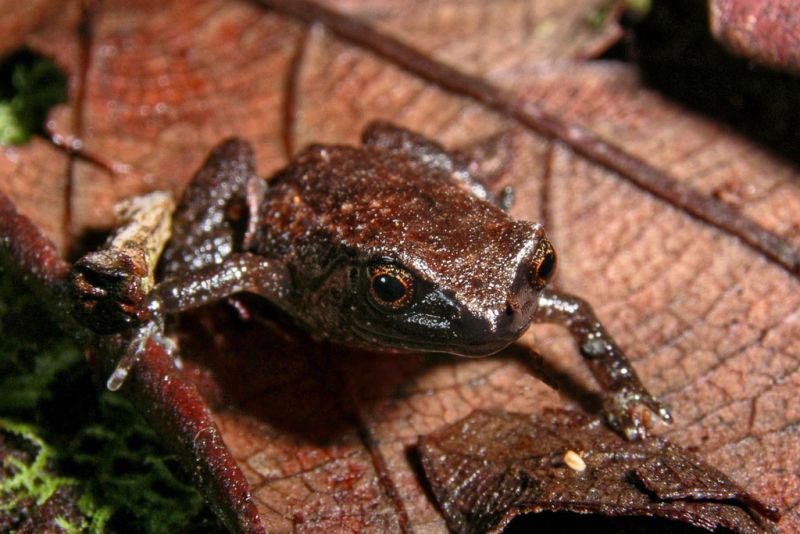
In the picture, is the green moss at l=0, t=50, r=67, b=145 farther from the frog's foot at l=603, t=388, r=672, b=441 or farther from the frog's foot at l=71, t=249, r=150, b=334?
the frog's foot at l=603, t=388, r=672, b=441

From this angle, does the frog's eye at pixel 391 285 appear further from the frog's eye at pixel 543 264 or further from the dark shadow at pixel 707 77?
the dark shadow at pixel 707 77

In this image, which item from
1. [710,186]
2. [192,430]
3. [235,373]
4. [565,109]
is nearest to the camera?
[192,430]

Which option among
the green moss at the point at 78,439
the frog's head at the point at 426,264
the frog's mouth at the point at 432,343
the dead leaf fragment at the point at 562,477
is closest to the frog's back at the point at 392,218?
the frog's head at the point at 426,264

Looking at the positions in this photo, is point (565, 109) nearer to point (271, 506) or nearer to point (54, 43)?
point (271, 506)

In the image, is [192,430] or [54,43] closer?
[192,430]

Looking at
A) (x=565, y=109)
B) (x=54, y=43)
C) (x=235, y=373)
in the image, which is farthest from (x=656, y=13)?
(x=54, y=43)

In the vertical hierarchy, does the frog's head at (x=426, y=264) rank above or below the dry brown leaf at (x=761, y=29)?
below

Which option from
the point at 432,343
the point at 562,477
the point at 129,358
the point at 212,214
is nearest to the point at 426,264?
the point at 432,343
